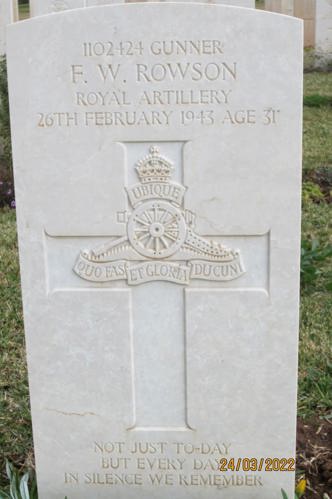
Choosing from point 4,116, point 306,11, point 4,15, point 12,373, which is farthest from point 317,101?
point 12,373

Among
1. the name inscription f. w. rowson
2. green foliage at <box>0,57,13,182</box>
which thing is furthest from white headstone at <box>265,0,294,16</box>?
the name inscription f. w. rowson

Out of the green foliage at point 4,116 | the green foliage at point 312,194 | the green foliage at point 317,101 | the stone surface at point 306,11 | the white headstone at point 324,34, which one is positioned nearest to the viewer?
the green foliage at point 312,194

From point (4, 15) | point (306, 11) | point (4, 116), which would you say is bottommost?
point (4, 116)

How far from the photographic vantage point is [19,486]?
2.80 metres

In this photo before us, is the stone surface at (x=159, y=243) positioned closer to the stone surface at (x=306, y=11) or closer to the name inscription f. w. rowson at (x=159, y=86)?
the name inscription f. w. rowson at (x=159, y=86)

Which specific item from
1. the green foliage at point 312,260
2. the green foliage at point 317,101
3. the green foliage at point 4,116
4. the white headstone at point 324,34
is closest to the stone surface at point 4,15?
the green foliage at point 4,116

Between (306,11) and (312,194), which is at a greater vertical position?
(306,11)

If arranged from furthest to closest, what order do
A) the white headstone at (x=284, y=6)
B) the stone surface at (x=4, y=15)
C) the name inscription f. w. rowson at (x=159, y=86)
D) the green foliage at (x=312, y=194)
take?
the white headstone at (x=284, y=6) → the stone surface at (x=4, y=15) → the green foliage at (x=312, y=194) → the name inscription f. w. rowson at (x=159, y=86)

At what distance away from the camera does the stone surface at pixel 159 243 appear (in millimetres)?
2385

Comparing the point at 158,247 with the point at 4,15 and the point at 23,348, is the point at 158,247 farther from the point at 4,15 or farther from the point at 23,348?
the point at 4,15

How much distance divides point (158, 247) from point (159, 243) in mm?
14

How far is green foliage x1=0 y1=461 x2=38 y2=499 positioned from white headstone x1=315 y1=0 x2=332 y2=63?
13.8 m
